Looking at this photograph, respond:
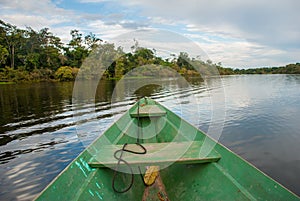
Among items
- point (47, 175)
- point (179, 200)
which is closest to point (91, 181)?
point (179, 200)

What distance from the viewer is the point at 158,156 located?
2.16 metres

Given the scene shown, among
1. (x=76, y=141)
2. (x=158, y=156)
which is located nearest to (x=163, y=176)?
(x=158, y=156)

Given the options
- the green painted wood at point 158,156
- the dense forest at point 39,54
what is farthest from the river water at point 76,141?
the dense forest at point 39,54

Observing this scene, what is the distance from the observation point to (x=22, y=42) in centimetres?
4153

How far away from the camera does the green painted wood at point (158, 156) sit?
2.04 meters

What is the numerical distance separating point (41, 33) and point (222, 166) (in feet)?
164

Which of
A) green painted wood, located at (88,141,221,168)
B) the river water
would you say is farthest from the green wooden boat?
the river water

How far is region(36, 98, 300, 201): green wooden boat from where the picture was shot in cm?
168

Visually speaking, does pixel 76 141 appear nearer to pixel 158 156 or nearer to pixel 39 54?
pixel 158 156

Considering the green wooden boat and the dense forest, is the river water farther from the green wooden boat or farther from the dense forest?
the dense forest

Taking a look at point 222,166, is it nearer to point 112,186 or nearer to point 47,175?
point 112,186

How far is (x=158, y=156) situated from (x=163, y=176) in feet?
1.48

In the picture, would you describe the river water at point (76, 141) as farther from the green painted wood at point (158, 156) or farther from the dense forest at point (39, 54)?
the dense forest at point (39, 54)

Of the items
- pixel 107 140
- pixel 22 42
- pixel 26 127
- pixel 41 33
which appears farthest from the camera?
pixel 41 33
